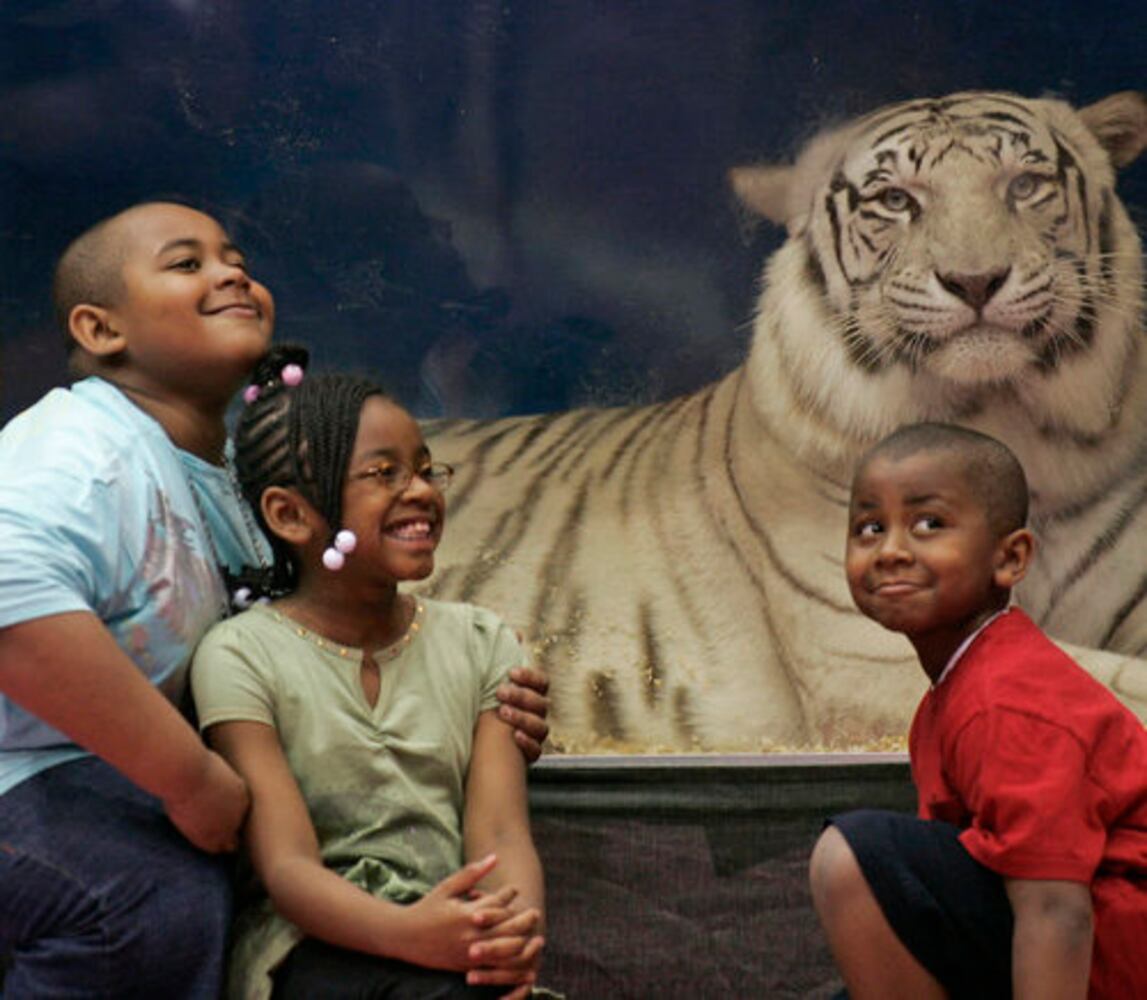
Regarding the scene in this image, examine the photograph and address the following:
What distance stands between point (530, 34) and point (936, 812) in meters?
1.96

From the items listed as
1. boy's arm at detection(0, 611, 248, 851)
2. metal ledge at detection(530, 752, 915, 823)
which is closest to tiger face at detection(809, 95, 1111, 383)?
metal ledge at detection(530, 752, 915, 823)

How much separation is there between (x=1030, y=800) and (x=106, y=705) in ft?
2.91

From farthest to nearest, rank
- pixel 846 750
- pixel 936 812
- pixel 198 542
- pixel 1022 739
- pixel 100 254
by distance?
pixel 846 750
pixel 100 254
pixel 198 542
pixel 936 812
pixel 1022 739

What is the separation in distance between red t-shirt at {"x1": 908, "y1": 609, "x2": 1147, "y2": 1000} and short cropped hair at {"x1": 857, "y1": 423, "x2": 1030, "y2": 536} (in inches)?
7.0

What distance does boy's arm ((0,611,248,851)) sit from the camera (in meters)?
1.47

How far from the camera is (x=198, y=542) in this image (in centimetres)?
175

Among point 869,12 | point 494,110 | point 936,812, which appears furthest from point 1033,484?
point 936,812

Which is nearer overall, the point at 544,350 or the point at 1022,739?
the point at 1022,739

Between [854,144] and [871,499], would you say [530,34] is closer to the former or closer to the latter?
[854,144]

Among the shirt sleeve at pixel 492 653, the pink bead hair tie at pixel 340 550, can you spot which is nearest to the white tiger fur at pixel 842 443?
the shirt sleeve at pixel 492 653

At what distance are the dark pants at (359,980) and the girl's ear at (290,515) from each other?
0.46 metres

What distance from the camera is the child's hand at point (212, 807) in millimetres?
1525

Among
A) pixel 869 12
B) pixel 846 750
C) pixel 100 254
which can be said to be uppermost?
pixel 869 12

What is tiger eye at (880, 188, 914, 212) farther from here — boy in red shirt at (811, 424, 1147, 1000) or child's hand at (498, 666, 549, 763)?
child's hand at (498, 666, 549, 763)
